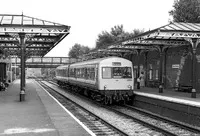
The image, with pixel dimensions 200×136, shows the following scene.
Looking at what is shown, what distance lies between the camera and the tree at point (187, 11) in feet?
136

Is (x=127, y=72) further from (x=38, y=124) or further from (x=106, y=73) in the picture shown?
(x=38, y=124)

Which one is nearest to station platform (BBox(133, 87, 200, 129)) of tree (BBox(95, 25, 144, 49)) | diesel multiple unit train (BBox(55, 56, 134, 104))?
diesel multiple unit train (BBox(55, 56, 134, 104))

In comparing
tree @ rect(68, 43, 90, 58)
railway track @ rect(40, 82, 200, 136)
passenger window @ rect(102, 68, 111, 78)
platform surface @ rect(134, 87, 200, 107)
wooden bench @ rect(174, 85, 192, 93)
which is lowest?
railway track @ rect(40, 82, 200, 136)

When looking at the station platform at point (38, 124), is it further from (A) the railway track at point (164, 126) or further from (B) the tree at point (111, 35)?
(B) the tree at point (111, 35)

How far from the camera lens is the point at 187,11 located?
4238 cm

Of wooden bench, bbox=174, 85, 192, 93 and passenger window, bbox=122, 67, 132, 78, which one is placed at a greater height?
passenger window, bbox=122, 67, 132, 78

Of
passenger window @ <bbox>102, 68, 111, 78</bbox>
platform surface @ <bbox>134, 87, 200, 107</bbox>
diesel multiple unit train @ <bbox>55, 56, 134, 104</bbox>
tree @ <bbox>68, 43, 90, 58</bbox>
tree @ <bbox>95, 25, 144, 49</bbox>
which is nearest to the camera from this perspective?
platform surface @ <bbox>134, 87, 200, 107</bbox>

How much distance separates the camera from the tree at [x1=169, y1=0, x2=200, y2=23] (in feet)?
136

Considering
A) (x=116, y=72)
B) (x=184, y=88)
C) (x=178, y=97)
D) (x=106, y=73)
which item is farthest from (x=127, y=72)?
(x=184, y=88)

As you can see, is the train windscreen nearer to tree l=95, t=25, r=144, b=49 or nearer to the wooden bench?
the wooden bench

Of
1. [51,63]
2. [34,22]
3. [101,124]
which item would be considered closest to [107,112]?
[101,124]

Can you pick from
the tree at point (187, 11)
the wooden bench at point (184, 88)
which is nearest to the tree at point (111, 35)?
the tree at point (187, 11)

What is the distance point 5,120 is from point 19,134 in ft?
8.51

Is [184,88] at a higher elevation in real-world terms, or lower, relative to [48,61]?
lower
